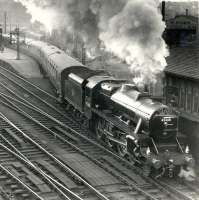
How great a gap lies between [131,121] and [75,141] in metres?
3.60

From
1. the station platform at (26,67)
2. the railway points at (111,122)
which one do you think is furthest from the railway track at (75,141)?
the station platform at (26,67)

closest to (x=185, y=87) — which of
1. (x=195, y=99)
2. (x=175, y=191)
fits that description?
(x=195, y=99)

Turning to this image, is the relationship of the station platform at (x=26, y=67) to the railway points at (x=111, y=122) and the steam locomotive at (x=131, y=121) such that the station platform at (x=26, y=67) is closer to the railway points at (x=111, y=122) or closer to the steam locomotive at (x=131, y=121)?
the railway points at (x=111, y=122)

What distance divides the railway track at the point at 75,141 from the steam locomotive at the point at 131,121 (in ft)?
2.09

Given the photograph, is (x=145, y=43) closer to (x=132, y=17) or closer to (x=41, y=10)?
(x=132, y=17)

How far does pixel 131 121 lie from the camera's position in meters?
16.0

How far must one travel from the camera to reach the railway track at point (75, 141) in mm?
13492

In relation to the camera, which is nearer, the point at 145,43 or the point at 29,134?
the point at 145,43

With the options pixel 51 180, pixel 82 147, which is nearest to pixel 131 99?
pixel 82 147

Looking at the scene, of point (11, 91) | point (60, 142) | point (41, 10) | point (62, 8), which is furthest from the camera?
point (11, 91)

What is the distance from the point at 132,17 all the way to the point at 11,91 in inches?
507

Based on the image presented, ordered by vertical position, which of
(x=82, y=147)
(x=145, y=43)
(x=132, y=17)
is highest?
(x=132, y=17)

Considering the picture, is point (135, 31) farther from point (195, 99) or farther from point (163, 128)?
point (163, 128)

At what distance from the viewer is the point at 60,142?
18.4m
